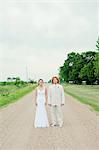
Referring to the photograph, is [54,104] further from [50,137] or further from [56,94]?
[50,137]

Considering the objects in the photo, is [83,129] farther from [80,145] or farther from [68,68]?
[68,68]

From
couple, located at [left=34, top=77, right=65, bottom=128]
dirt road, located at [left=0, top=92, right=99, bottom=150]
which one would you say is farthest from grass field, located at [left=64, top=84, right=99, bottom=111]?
dirt road, located at [left=0, top=92, right=99, bottom=150]

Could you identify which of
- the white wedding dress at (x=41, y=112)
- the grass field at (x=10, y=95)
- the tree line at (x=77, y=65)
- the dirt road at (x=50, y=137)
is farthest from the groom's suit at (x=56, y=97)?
the tree line at (x=77, y=65)

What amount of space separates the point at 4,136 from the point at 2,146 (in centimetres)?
183

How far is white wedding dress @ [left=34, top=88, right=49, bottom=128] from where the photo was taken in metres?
14.8

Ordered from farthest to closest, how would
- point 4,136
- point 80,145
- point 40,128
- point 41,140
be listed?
1. point 40,128
2. point 4,136
3. point 41,140
4. point 80,145

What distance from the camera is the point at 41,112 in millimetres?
15203

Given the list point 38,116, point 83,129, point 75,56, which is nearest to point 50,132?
point 83,129

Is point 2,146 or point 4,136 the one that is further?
point 4,136

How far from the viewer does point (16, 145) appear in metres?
10.4

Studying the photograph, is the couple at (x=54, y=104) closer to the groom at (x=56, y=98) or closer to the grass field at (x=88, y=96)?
the groom at (x=56, y=98)

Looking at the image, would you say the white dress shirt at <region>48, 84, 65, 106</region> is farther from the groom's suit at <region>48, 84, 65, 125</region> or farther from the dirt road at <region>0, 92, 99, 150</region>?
the dirt road at <region>0, 92, 99, 150</region>

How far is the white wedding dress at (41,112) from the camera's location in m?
14.8

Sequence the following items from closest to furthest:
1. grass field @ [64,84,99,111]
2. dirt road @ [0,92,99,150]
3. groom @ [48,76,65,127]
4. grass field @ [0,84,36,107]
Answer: dirt road @ [0,92,99,150]
groom @ [48,76,65,127]
grass field @ [64,84,99,111]
grass field @ [0,84,36,107]
